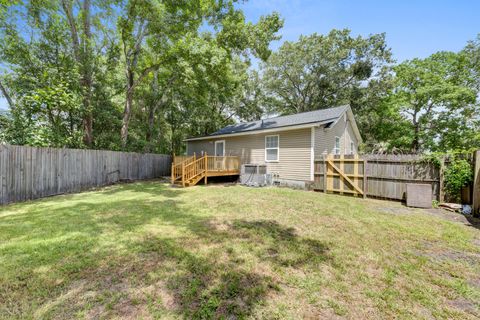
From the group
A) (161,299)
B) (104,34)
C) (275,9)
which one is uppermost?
(275,9)

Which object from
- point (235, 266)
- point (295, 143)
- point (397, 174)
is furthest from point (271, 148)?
point (235, 266)

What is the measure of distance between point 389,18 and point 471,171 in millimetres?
7571

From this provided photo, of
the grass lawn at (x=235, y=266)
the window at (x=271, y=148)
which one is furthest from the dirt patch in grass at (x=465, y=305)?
the window at (x=271, y=148)

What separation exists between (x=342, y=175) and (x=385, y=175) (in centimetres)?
143

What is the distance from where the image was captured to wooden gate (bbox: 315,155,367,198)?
311 inches

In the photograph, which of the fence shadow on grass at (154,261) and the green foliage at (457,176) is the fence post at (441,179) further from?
the fence shadow on grass at (154,261)

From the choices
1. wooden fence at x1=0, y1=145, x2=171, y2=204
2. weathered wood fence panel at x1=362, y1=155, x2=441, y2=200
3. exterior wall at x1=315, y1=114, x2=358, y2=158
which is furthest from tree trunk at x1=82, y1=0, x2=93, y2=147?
weathered wood fence panel at x1=362, y1=155, x2=441, y2=200

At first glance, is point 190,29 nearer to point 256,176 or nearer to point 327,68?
point 256,176

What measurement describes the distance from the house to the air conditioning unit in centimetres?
63

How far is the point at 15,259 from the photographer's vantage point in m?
2.85

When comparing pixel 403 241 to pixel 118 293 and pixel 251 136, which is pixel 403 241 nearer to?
pixel 118 293

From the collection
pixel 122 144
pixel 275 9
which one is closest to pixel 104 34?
pixel 122 144

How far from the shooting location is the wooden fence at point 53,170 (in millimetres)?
6246

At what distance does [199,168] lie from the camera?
10602 millimetres
